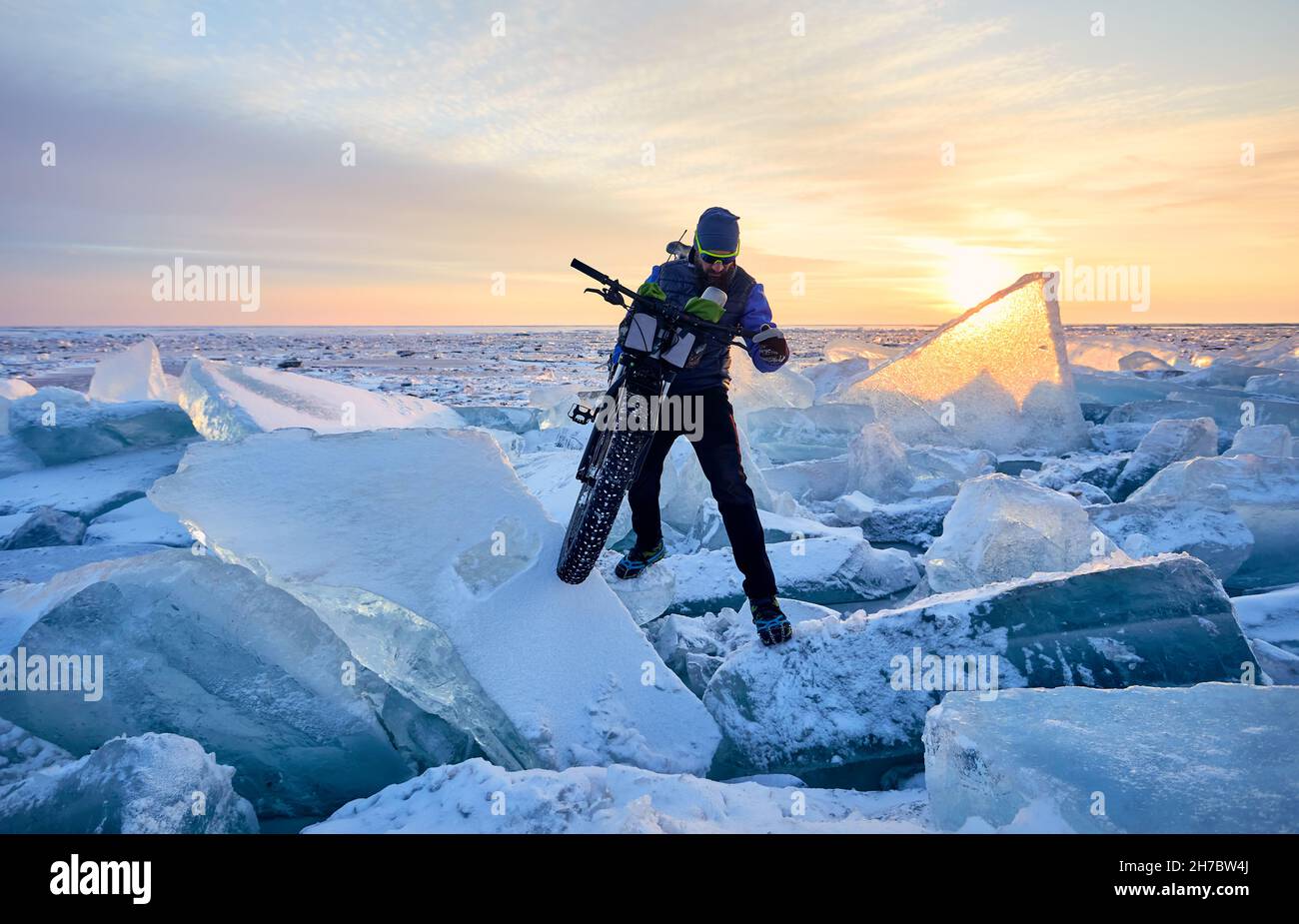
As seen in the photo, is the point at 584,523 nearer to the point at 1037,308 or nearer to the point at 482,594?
the point at 482,594

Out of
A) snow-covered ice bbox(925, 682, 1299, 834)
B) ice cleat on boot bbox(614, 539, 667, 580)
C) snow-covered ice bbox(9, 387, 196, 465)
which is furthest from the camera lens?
snow-covered ice bbox(9, 387, 196, 465)

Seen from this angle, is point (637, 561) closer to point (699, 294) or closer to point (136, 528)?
point (699, 294)

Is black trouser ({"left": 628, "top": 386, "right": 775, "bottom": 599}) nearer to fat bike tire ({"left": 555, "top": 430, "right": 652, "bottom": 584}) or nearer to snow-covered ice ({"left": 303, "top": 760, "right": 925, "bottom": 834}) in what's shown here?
fat bike tire ({"left": 555, "top": 430, "right": 652, "bottom": 584})

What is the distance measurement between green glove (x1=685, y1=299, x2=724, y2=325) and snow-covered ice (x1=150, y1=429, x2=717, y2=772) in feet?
3.04

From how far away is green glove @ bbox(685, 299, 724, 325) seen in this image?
8.32 ft

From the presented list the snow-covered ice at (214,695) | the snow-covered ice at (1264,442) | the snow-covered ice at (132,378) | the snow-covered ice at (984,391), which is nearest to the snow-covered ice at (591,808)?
the snow-covered ice at (214,695)

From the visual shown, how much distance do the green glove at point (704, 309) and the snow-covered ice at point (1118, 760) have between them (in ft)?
4.60

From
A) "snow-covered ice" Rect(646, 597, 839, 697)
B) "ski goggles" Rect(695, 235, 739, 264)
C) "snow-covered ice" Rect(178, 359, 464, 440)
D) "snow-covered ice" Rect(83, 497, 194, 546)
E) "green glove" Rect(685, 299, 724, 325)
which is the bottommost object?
"snow-covered ice" Rect(646, 597, 839, 697)

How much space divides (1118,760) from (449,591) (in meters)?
1.88

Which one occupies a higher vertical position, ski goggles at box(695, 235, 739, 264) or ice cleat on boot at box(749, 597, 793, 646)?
ski goggles at box(695, 235, 739, 264)

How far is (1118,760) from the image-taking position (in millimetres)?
1646

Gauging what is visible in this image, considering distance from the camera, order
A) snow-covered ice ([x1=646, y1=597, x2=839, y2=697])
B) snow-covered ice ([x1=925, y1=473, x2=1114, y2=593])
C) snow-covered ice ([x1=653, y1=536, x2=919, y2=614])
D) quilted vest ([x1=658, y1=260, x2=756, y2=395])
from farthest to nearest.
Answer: snow-covered ice ([x1=653, y1=536, x2=919, y2=614])
snow-covered ice ([x1=925, y1=473, x2=1114, y2=593])
snow-covered ice ([x1=646, y1=597, x2=839, y2=697])
quilted vest ([x1=658, y1=260, x2=756, y2=395])

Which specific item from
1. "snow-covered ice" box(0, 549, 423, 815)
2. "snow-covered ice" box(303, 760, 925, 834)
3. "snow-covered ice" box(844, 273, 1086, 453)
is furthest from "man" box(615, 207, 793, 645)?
"snow-covered ice" box(844, 273, 1086, 453)
